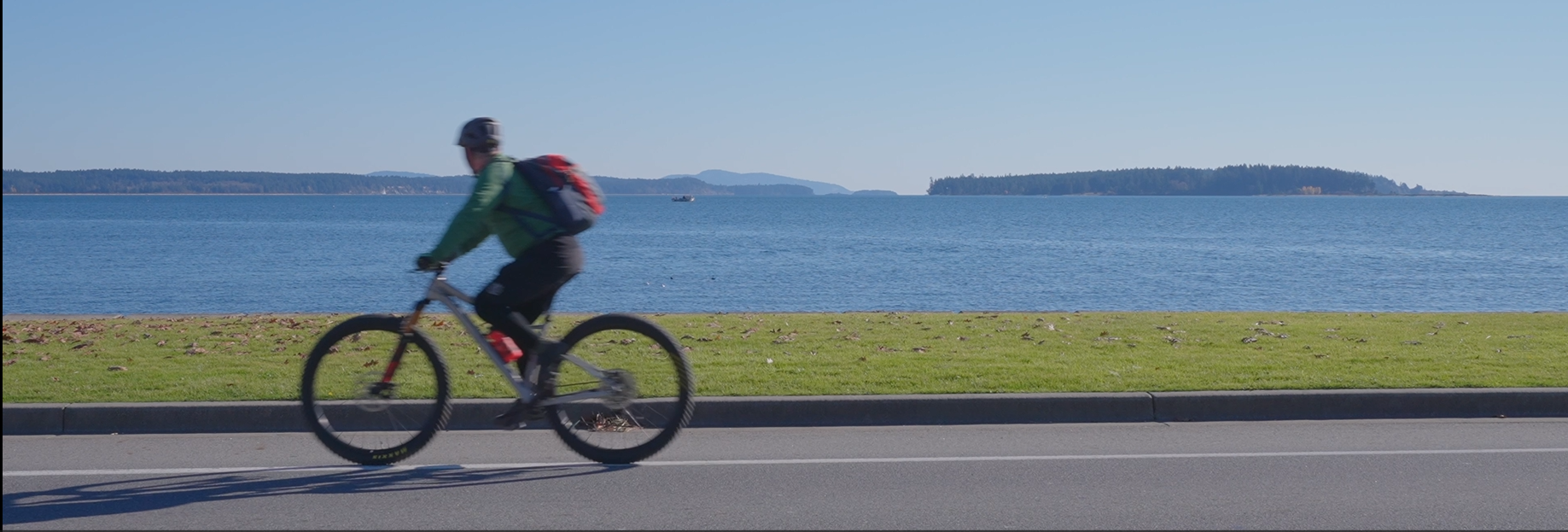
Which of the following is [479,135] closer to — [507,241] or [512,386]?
[507,241]

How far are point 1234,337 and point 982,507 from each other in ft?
20.9

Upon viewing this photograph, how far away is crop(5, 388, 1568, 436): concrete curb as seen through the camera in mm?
7168

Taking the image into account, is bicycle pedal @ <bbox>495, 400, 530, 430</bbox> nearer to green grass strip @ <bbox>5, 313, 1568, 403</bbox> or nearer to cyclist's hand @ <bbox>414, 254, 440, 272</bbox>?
cyclist's hand @ <bbox>414, 254, 440, 272</bbox>

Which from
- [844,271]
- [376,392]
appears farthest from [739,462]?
[844,271]

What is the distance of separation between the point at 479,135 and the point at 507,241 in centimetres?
49

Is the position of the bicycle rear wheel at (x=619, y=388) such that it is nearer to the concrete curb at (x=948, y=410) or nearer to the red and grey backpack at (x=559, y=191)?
the red and grey backpack at (x=559, y=191)

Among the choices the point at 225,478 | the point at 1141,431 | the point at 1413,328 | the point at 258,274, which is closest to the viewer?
the point at 225,478

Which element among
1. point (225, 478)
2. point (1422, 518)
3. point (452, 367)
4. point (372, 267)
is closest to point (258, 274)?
point (372, 267)

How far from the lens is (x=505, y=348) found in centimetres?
595

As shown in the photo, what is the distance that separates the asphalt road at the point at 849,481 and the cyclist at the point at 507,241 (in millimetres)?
765

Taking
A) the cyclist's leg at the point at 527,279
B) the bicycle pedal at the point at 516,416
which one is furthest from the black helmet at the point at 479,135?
the bicycle pedal at the point at 516,416

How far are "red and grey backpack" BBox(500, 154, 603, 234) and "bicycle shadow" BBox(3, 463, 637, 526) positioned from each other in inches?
46.7

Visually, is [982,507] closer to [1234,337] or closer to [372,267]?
[1234,337]

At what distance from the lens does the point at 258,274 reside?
132 feet
